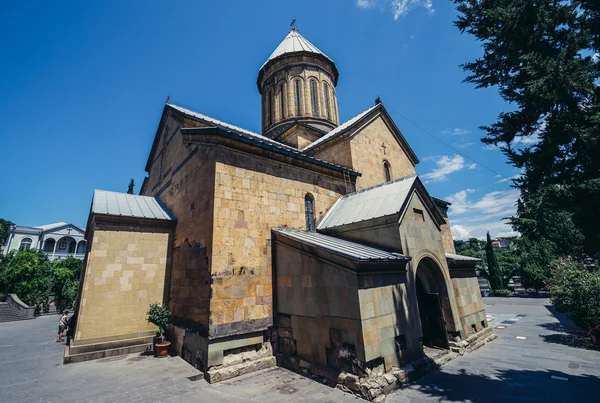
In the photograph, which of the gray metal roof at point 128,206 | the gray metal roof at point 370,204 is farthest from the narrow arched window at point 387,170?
the gray metal roof at point 128,206

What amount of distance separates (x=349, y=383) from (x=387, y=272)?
92.4 inches

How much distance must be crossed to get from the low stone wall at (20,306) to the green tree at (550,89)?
100ft

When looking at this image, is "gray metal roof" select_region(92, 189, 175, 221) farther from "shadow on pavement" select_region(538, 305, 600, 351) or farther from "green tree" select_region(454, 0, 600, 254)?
"shadow on pavement" select_region(538, 305, 600, 351)

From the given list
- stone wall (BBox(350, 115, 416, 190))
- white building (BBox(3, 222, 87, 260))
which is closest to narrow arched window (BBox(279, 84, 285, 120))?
stone wall (BBox(350, 115, 416, 190))

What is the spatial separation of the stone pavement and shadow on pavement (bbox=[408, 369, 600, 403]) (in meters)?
0.01

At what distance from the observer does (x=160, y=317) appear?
7.64 meters

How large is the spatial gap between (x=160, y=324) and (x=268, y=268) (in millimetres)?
3751

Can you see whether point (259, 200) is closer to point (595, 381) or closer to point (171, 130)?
point (171, 130)

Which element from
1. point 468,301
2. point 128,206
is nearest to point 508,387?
point 468,301

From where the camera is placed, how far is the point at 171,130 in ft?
35.1

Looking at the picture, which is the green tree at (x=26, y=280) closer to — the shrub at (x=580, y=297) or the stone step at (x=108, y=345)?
the stone step at (x=108, y=345)

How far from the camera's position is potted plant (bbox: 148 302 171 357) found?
732 centimetres

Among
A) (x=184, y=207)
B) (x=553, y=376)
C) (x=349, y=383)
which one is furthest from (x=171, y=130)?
(x=553, y=376)

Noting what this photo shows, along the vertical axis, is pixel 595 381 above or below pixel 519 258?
below
